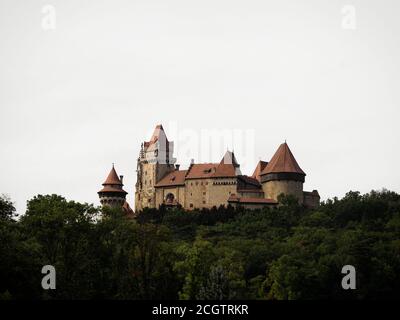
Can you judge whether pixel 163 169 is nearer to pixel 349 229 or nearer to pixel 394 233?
pixel 349 229

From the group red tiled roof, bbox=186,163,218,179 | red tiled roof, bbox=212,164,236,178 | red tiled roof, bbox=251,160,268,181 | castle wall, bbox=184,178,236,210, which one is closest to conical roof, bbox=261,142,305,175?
red tiled roof, bbox=251,160,268,181

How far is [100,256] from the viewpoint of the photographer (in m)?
73.1

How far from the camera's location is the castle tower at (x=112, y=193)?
4978 inches

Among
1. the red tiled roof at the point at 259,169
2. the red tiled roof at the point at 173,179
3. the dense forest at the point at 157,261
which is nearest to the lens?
the dense forest at the point at 157,261

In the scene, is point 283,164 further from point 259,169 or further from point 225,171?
point 225,171

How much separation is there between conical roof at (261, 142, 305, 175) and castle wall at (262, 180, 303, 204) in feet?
4.42

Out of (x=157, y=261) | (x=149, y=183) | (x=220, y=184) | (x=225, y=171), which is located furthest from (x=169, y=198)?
(x=157, y=261)

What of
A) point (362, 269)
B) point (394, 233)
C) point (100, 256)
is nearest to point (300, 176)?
point (394, 233)

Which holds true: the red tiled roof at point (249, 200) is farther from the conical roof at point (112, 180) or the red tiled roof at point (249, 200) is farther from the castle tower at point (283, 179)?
the conical roof at point (112, 180)

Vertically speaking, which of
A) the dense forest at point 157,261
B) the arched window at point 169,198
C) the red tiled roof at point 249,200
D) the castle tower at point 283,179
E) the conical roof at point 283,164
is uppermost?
the conical roof at point 283,164

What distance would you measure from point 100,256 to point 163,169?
181ft

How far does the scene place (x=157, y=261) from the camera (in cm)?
7069

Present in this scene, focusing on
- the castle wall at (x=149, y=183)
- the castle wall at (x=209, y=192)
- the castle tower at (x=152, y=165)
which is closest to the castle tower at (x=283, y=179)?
the castle wall at (x=209, y=192)
